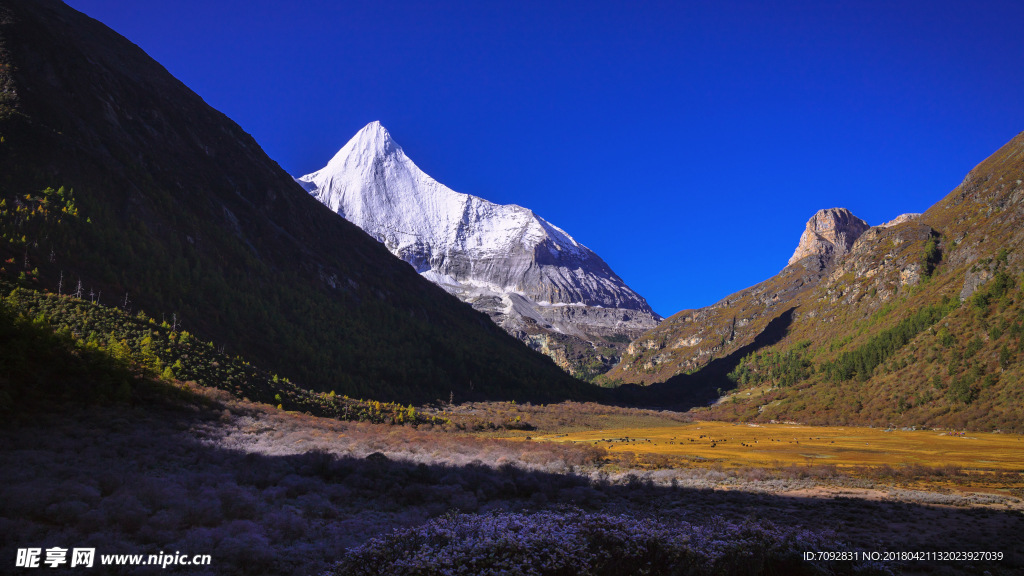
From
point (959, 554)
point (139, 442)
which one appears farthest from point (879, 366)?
point (139, 442)

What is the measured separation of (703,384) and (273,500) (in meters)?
179

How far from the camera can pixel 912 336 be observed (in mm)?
87375

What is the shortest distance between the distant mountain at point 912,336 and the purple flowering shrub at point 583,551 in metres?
63.3

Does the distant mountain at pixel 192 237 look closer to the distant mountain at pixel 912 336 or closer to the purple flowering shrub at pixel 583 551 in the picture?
the purple flowering shrub at pixel 583 551

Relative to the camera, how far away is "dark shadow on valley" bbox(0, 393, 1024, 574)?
10.3 m

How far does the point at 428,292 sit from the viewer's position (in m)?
123

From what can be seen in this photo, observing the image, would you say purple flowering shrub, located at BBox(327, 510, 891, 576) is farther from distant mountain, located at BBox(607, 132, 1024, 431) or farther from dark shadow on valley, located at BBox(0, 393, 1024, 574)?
distant mountain, located at BBox(607, 132, 1024, 431)

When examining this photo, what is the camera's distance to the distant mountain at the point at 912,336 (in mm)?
62750

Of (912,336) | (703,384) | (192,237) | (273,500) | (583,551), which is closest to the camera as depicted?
(583,551)

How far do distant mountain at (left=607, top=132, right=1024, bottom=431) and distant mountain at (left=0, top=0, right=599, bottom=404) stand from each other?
185 feet

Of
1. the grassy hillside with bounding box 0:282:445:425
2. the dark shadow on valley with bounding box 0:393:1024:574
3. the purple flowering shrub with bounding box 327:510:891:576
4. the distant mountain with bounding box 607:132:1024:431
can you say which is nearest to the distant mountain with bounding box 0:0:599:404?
the grassy hillside with bounding box 0:282:445:425

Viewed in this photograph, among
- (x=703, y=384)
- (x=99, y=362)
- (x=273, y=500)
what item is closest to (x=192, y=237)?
(x=99, y=362)

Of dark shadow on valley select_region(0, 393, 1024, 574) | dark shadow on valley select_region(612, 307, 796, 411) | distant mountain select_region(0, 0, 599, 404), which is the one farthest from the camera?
dark shadow on valley select_region(612, 307, 796, 411)

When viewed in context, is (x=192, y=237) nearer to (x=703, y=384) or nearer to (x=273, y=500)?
(x=273, y=500)
